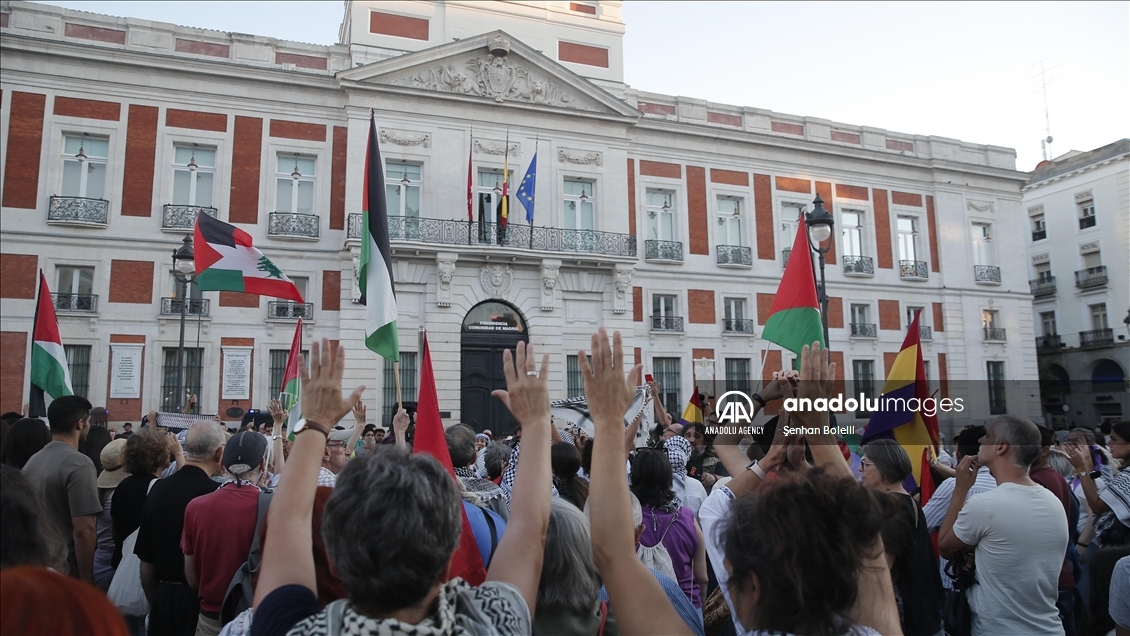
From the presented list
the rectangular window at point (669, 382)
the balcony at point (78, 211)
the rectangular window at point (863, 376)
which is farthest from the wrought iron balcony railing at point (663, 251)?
the balcony at point (78, 211)

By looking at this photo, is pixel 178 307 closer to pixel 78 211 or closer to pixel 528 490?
pixel 78 211

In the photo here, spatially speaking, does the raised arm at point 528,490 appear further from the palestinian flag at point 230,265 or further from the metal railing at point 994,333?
the metal railing at point 994,333

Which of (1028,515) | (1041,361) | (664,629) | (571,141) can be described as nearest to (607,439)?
(664,629)

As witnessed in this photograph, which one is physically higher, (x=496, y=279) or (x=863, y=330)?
(x=496, y=279)

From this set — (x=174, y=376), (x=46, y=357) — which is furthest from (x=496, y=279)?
(x=46, y=357)

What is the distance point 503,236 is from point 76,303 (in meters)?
11.4

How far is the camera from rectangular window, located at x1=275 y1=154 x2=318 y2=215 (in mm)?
21047

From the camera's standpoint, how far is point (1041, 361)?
3728 centimetres

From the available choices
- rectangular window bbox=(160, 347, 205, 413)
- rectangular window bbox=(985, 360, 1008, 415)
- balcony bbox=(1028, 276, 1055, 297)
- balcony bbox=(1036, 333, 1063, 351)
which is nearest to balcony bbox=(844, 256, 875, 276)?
rectangular window bbox=(985, 360, 1008, 415)

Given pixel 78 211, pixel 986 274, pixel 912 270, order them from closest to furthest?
pixel 78 211 < pixel 912 270 < pixel 986 274

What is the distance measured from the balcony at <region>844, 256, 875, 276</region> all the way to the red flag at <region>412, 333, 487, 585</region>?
25.1 meters

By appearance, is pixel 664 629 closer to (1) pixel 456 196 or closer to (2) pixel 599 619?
(2) pixel 599 619

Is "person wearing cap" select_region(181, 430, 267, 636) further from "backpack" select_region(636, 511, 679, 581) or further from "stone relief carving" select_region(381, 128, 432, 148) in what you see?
"stone relief carving" select_region(381, 128, 432, 148)

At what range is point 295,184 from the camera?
21.2 metres
